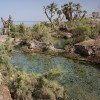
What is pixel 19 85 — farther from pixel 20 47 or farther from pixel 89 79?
pixel 20 47

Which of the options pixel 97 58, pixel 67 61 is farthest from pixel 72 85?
pixel 97 58

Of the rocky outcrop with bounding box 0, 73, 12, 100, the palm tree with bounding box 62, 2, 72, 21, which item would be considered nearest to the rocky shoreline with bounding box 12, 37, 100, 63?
the rocky outcrop with bounding box 0, 73, 12, 100

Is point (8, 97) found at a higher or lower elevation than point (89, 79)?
higher

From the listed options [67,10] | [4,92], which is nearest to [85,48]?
[4,92]

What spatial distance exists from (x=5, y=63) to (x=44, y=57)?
23.4 metres

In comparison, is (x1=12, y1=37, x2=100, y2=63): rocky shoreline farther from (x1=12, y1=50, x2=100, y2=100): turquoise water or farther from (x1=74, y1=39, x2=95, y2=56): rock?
(x1=12, y1=50, x2=100, y2=100): turquoise water

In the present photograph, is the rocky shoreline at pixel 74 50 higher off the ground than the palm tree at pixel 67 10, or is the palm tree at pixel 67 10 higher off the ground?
the palm tree at pixel 67 10

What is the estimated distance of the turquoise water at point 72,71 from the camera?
95.5ft

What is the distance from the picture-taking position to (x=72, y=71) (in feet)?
132

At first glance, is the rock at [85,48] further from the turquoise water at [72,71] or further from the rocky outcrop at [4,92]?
the rocky outcrop at [4,92]

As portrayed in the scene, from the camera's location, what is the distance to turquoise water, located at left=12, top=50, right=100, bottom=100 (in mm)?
29109

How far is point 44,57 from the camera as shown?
51531 mm

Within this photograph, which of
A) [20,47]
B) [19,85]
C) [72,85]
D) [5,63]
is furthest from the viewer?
[20,47]

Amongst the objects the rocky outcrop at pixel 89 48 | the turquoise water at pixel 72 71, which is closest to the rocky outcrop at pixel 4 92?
the turquoise water at pixel 72 71
